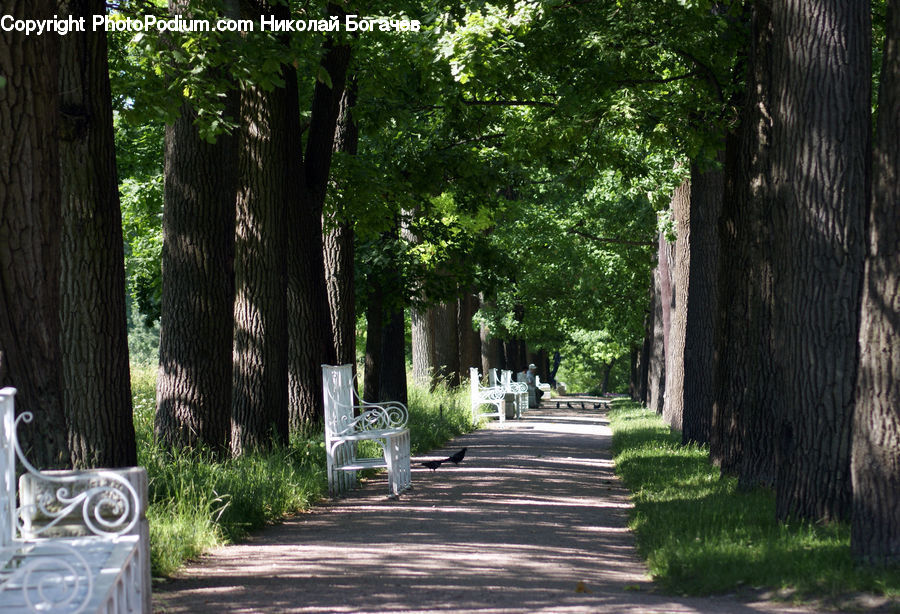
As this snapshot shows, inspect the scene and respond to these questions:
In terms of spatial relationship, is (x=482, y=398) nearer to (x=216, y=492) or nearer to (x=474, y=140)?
(x=474, y=140)

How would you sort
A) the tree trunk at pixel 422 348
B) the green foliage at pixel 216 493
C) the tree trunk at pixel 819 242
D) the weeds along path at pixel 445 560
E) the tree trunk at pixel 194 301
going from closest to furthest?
1. the weeds along path at pixel 445 560
2. the green foliage at pixel 216 493
3. the tree trunk at pixel 819 242
4. the tree trunk at pixel 194 301
5. the tree trunk at pixel 422 348

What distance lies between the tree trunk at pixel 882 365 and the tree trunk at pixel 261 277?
26.5 feet

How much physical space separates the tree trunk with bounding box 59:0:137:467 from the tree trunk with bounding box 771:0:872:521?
5304 millimetres

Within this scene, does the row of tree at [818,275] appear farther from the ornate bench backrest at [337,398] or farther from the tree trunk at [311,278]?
the tree trunk at [311,278]

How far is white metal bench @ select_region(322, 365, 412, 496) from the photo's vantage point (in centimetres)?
1320

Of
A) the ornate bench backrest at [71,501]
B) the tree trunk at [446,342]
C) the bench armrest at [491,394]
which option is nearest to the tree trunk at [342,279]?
A: the bench armrest at [491,394]

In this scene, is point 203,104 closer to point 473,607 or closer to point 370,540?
point 370,540

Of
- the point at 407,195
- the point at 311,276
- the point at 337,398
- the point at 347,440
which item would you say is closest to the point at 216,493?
the point at 347,440

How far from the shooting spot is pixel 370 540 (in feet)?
32.0

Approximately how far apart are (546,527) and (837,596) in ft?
13.3

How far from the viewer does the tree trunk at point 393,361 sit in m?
25.0

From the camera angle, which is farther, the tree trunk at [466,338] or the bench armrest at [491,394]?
the tree trunk at [466,338]

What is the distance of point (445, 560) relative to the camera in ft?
28.4

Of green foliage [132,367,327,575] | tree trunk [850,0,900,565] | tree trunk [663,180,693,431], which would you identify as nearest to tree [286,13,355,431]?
green foliage [132,367,327,575]
